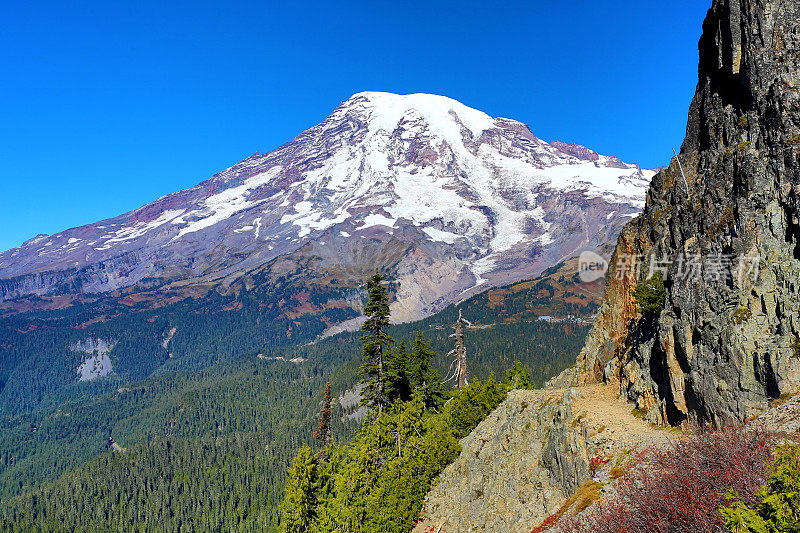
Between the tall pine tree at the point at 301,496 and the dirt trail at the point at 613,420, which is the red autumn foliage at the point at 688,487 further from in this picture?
the tall pine tree at the point at 301,496

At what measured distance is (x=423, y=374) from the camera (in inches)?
1779

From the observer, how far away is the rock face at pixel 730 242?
19.8 meters

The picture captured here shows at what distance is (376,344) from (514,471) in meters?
16.9

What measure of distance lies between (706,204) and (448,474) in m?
24.1

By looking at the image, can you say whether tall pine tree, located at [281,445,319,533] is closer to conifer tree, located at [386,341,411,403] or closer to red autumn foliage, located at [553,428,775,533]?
conifer tree, located at [386,341,411,403]

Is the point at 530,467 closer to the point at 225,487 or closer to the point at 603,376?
the point at 603,376

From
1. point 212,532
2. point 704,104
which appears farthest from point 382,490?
point 212,532

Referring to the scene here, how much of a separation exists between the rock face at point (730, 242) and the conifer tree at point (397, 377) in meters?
18.6

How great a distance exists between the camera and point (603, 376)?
32.1 metres

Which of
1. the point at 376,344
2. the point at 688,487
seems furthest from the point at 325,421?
the point at 688,487

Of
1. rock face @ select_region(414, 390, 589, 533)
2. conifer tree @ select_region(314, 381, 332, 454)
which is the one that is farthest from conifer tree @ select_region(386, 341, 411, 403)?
rock face @ select_region(414, 390, 589, 533)

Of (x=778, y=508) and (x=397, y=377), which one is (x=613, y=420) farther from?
(x=397, y=377)

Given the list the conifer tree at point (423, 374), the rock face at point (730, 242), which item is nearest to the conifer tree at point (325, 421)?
the conifer tree at point (423, 374)

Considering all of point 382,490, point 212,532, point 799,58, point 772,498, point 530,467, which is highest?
point 799,58
